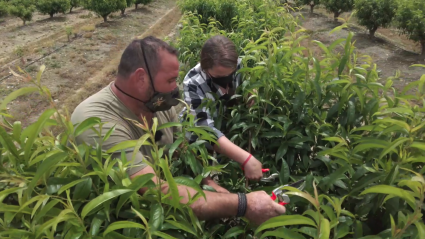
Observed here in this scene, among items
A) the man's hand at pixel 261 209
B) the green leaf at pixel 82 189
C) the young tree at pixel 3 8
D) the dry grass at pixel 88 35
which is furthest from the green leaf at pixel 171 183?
the young tree at pixel 3 8

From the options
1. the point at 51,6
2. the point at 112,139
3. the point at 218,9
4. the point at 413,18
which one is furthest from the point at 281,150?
the point at 51,6

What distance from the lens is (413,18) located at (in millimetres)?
9609

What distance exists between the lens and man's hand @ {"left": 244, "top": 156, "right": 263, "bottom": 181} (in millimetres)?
1754

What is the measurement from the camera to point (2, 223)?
1031mm

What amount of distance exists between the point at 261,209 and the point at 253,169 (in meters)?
0.31

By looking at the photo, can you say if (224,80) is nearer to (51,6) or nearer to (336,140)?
(336,140)

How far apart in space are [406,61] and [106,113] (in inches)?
400

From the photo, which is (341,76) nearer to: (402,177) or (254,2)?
(402,177)

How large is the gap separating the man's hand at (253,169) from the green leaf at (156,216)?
750 millimetres

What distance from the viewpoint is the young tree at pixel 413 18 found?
31.1 ft

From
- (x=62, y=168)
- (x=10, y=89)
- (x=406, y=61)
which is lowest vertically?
(x=10, y=89)

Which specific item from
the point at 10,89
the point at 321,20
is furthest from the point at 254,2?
the point at 321,20

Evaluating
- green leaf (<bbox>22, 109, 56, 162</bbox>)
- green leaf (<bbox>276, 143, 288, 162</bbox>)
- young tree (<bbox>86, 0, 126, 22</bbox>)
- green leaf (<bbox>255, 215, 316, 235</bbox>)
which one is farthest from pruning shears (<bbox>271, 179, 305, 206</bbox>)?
young tree (<bbox>86, 0, 126, 22</bbox>)

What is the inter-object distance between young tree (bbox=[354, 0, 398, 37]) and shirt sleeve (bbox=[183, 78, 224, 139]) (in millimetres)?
10626
